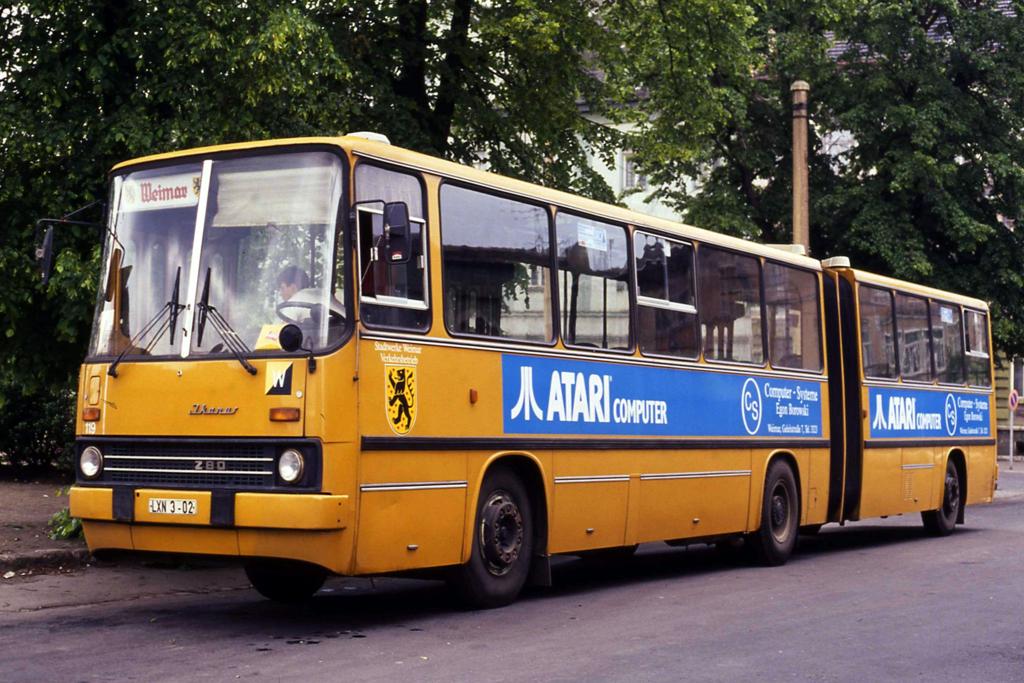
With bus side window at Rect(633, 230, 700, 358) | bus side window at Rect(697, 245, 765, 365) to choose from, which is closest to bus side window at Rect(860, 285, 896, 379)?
bus side window at Rect(697, 245, 765, 365)

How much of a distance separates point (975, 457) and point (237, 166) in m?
13.7

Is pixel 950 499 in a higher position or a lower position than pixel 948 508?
higher

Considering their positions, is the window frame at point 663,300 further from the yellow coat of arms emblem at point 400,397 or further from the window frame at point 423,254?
the yellow coat of arms emblem at point 400,397

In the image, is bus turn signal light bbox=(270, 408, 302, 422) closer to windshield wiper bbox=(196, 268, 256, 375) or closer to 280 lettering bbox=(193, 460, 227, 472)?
windshield wiper bbox=(196, 268, 256, 375)

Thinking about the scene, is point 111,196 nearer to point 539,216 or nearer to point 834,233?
point 539,216

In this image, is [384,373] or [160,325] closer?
[384,373]

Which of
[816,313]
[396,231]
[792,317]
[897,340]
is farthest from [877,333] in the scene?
[396,231]

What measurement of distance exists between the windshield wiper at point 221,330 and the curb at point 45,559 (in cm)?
360

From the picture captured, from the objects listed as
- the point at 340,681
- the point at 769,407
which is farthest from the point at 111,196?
the point at 769,407

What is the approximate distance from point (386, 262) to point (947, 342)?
40.6 feet

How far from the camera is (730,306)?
15133mm

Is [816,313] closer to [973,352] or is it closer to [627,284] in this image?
[627,284]

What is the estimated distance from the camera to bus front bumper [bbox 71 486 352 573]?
9461 mm

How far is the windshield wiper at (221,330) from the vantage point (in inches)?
388
